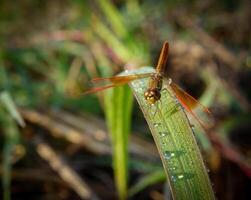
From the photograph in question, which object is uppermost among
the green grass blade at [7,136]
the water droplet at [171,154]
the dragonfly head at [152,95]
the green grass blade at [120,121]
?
the green grass blade at [7,136]

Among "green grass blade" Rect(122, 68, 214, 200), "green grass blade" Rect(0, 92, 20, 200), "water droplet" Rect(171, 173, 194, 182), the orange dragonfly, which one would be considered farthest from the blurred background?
"water droplet" Rect(171, 173, 194, 182)

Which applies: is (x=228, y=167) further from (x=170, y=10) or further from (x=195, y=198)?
(x=170, y=10)

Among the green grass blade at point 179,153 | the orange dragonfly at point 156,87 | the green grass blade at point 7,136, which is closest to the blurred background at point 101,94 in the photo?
the green grass blade at point 7,136

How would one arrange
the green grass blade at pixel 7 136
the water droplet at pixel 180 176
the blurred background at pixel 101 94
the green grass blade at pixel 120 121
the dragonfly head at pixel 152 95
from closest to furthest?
the water droplet at pixel 180 176 < the dragonfly head at pixel 152 95 < the green grass blade at pixel 120 121 < the green grass blade at pixel 7 136 < the blurred background at pixel 101 94

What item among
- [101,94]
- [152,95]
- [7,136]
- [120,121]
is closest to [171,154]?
[152,95]

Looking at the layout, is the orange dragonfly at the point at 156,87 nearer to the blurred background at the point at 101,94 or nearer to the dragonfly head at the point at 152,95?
the dragonfly head at the point at 152,95

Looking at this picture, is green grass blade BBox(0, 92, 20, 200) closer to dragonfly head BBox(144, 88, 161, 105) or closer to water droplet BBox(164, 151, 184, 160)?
dragonfly head BBox(144, 88, 161, 105)

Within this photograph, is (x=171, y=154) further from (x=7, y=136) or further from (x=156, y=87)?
(x=7, y=136)

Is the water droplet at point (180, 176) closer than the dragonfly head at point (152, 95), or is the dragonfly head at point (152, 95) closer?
the water droplet at point (180, 176)
